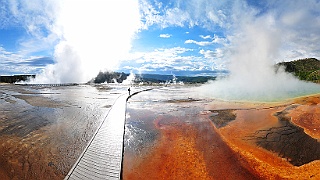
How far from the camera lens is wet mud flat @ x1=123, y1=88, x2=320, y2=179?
249 inches

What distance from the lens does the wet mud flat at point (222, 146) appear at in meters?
6.32

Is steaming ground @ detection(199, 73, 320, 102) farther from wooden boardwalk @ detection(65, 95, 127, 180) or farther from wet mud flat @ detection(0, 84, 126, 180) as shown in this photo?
wooden boardwalk @ detection(65, 95, 127, 180)

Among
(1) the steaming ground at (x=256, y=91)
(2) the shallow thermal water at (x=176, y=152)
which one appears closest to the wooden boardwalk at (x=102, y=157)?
(2) the shallow thermal water at (x=176, y=152)

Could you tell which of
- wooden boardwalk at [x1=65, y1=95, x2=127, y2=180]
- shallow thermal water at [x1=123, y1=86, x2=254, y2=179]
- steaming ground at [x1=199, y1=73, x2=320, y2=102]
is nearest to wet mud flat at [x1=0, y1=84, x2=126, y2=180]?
wooden boardwalk at [x1=65, y1=95, x2=127, y2=180]

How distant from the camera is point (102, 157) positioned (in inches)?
250

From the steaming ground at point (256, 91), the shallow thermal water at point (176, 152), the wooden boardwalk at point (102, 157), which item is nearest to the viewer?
the wooden boardwalk at point (102, 157)

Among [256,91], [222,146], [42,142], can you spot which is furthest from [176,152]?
[256,91]

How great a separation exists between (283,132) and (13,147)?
1019 cm

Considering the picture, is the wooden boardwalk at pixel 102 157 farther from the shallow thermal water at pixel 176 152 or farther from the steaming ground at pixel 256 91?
the steaming ground at pixel 256 91

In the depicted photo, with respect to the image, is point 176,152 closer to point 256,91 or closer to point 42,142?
point 42,142

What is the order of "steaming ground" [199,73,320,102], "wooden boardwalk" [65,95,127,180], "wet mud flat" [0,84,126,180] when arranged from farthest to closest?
"steaming ground" [199,73,320,102] → "wet mud flat" [0,84,126,180] → "wooden boardwalk" [65,95,127,180]

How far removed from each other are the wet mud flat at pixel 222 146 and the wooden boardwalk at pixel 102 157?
42 cm

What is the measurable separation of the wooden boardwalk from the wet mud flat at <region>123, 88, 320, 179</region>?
16.6 inches

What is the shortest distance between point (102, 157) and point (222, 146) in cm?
422
